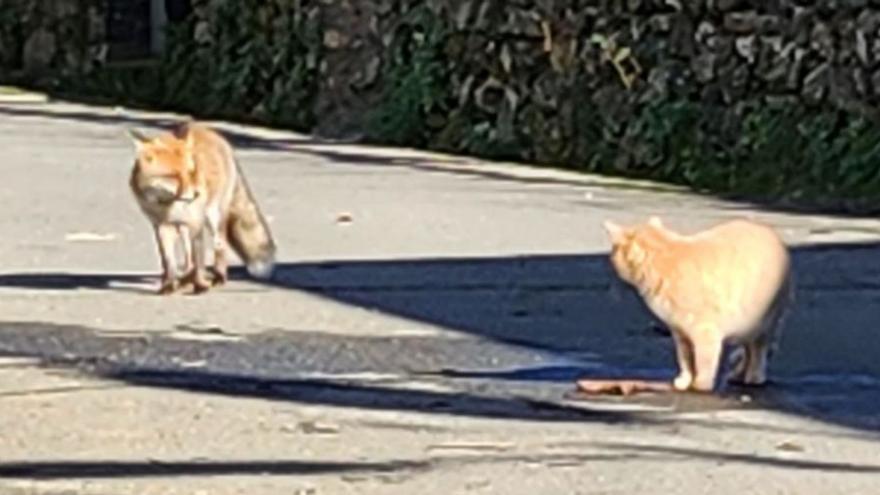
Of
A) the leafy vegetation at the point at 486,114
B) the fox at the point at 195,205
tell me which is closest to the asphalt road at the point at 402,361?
the fox at the point at 195,205

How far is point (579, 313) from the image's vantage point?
1081 centimetres

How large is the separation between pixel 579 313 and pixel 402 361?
1593 millimetres

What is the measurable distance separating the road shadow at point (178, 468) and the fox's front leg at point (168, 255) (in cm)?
337

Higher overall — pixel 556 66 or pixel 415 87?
pixel 556 66

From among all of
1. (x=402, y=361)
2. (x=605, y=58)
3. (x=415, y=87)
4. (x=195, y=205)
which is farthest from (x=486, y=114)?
(x=402, y=361)

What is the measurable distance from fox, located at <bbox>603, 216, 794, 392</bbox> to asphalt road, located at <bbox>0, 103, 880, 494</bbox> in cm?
16

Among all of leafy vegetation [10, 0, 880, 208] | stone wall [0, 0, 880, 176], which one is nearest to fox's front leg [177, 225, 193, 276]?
leafy vegetation [10, 0, 880, 208]

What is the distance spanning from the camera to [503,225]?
46.1ft

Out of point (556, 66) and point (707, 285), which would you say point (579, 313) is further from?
point (556, 66)

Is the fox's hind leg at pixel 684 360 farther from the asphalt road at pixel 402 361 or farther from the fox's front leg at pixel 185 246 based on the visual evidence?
the fox's front leg at pixel 185 246

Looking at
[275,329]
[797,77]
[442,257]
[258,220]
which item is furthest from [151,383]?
[797,77]

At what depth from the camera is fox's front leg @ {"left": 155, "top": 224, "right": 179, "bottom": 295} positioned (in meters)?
10.7

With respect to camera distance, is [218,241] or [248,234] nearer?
[218,241]

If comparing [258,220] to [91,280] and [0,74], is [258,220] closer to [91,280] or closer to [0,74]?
[91,280]
